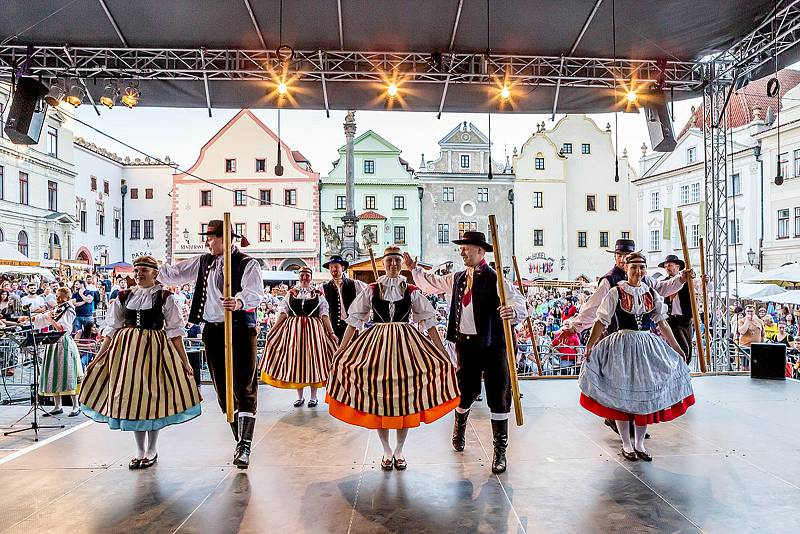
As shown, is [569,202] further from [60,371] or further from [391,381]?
[391,381]

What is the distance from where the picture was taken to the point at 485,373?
4.33m

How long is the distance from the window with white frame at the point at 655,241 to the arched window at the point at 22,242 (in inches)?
1148

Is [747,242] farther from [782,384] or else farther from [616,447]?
[616,447]

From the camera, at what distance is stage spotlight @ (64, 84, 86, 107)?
768 centimetres

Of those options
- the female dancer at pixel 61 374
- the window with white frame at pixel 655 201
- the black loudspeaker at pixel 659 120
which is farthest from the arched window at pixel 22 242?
the window with white frame at pixel 655 201

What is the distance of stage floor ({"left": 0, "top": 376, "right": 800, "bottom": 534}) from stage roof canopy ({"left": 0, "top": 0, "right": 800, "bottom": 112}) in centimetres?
466

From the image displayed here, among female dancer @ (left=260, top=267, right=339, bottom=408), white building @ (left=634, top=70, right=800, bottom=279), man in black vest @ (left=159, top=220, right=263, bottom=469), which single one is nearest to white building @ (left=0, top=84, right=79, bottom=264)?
female dancer @ (left=260, top=267, right=339, bottom=408)

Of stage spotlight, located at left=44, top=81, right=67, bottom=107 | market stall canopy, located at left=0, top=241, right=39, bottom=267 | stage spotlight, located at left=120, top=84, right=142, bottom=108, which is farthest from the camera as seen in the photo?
market stall canopy, located at left=0, top=241, right=39, bottom=267

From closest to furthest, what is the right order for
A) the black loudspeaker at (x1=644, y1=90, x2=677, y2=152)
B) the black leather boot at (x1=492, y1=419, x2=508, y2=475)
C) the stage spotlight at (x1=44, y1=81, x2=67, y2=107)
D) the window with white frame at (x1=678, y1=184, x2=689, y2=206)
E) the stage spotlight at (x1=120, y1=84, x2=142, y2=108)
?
the black leather boot at (x1=492, y1=419, x2=508, y2=475)
the stage spotlight at (x1=44, y1=81, x2=67, y2=107)
the stage spotlight at (x1=120, y1=84, x2=142, y2=108)
the black loudspeaker at (x1=644, y1=90, x2=677, y2=152)
the window with white frame at (x1=678, y1=184, x2=689, y2=206)

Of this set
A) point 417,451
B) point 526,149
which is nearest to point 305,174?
point 526,149

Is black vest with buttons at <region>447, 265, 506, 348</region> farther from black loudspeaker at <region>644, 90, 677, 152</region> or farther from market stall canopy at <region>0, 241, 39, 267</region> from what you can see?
market stall canopy at <region>0, 241, 39, 267</region>

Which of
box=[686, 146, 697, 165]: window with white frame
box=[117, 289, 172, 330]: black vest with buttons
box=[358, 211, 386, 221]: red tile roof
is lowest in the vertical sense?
box=[117, 289, 172, 330]: black vest with buttons

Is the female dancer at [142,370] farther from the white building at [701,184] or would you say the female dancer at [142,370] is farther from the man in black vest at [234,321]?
the white building at [701,184]

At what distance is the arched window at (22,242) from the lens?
25.2 metres
